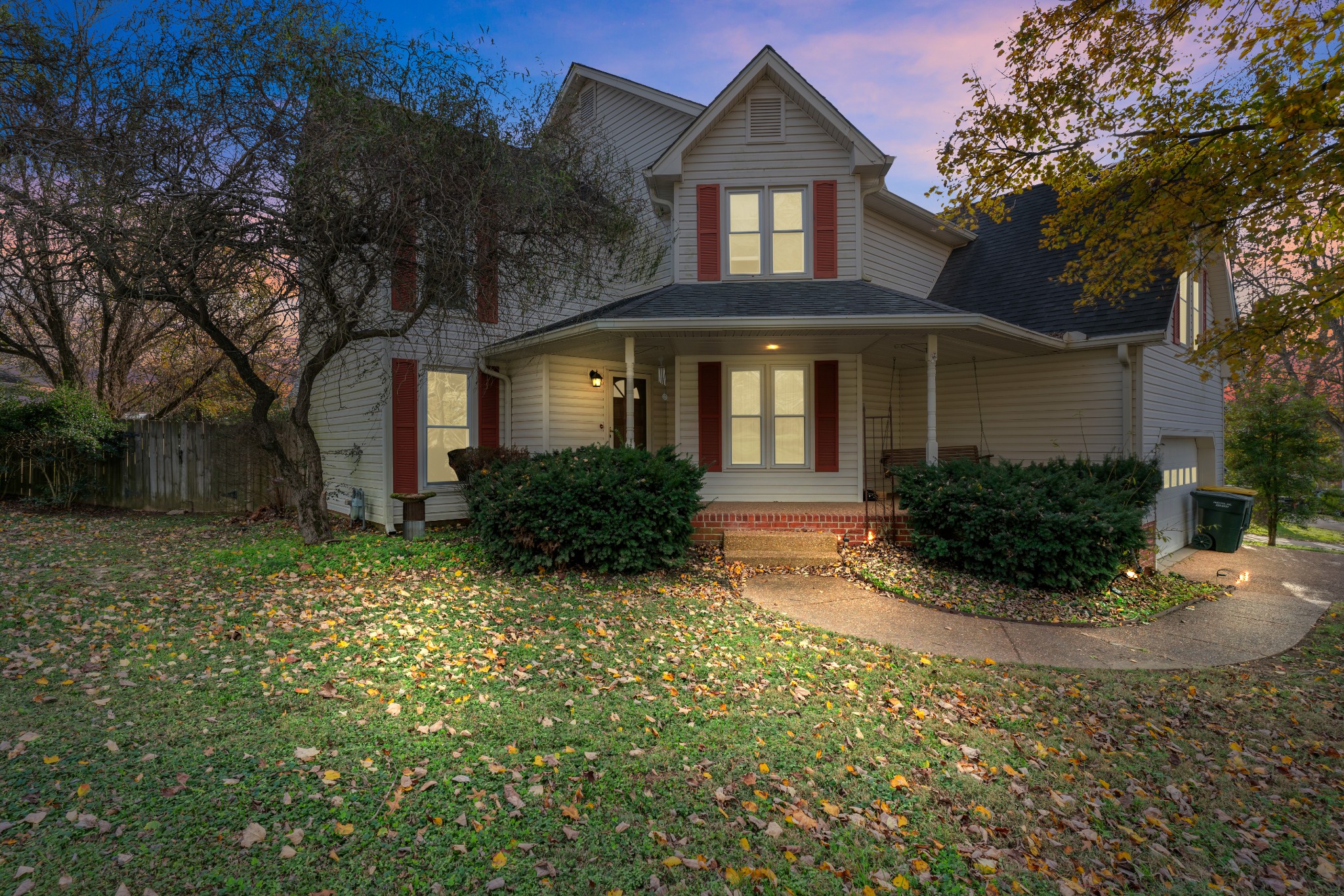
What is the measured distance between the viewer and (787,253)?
973 cm

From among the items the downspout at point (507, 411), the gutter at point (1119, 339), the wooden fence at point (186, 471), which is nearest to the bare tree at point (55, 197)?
the wooden fence at point (186, 471)

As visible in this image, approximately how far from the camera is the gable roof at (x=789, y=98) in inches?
362

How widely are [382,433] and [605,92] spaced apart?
8342mm

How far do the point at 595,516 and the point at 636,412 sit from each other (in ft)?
17.5

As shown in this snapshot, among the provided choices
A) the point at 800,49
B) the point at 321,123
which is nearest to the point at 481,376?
the point at 321,123

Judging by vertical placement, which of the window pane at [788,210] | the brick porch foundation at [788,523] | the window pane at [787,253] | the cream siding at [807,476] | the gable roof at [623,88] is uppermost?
the gable roof at [623,88]

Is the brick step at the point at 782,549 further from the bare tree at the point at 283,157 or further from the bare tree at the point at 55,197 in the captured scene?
the bare tree at the point at 55,197

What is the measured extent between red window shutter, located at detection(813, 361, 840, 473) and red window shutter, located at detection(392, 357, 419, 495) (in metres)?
6.41

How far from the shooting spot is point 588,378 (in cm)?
1074

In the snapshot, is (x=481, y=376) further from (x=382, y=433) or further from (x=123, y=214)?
(x=123, y=214)

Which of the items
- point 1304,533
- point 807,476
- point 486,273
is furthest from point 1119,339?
point 1304,533

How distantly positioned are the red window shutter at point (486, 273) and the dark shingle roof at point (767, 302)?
4.15 ft

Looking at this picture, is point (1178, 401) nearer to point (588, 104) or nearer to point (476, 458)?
point (476, 458)

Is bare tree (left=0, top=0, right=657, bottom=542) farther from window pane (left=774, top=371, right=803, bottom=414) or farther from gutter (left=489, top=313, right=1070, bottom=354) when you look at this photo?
window pane (left=774, top=371, right=803, bottom=414)
